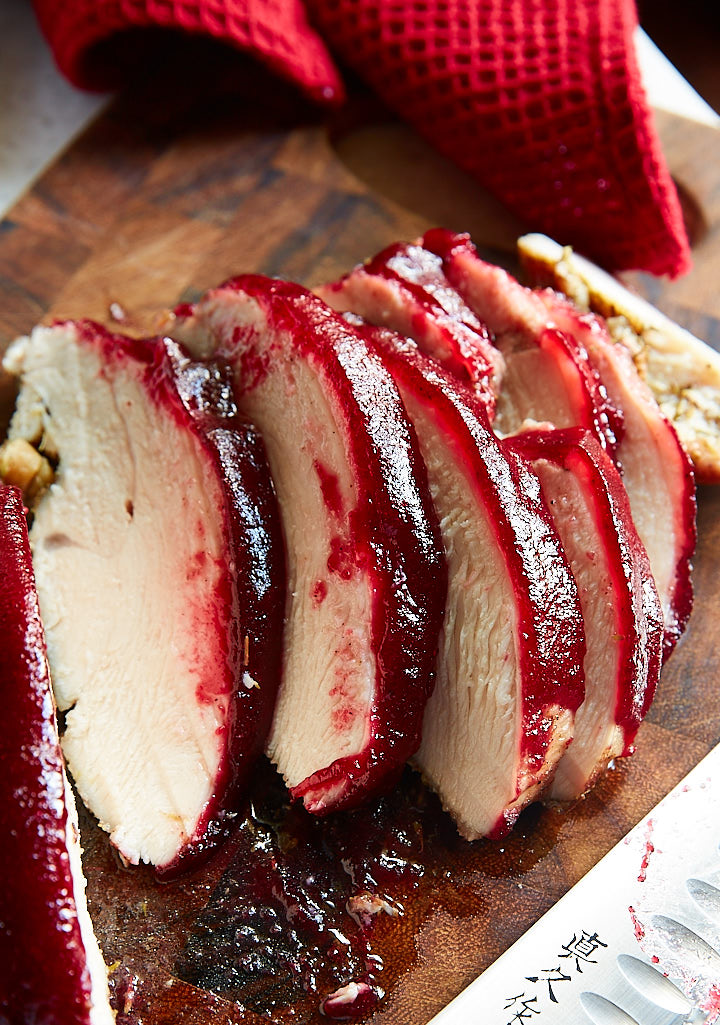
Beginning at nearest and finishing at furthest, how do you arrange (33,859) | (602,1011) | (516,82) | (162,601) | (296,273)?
(33,859), (602,1011), (162,601), (516,82), (296,273)

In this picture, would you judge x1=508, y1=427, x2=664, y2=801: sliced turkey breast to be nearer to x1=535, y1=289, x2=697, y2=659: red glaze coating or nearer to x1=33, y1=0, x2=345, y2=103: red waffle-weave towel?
x1=535, y1=289, x2=697, y2=659: red glaze coating

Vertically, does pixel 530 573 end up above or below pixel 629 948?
above

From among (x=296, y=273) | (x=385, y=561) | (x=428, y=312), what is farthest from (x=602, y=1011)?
(x=296, y=273)

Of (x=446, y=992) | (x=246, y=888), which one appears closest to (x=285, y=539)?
(x=246, y=888)

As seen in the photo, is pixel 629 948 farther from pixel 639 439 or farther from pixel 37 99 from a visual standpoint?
pixel 37 99

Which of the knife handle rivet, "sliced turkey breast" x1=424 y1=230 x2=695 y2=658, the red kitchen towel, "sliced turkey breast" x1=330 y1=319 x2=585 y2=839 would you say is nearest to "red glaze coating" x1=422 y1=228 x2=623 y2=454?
"sliced turkey breast" x1=424 y1=230 x2=695 y2=658

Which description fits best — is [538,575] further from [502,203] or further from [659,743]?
[502,203]

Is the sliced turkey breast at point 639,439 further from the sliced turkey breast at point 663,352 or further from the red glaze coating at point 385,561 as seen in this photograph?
the red glaze coating at point 385,561
